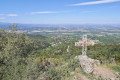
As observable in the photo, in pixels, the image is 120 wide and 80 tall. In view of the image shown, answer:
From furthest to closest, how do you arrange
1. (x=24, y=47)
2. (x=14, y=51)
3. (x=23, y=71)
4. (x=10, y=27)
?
(x=24, y=47), (x=10, y=27), (x=14, y=51), (x=23, y=71)

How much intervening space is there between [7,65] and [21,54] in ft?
6.43

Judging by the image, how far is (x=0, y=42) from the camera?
11945mm

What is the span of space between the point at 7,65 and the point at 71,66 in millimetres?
7705

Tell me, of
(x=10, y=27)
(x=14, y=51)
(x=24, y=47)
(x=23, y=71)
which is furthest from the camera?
(x=24, y=47)

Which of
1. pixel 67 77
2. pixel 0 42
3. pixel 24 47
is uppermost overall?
pixel 0 42

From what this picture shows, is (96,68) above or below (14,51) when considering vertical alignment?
below

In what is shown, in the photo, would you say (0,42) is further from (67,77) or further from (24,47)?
(67,77)

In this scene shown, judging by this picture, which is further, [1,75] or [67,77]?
[67,77]

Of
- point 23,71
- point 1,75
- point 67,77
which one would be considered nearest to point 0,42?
point 1,75

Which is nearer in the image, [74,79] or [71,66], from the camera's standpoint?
[74,79]

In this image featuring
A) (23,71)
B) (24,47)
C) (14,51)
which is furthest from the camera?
(24,47)

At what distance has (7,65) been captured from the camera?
11.6m

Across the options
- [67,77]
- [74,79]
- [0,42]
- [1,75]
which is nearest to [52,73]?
[67,77]

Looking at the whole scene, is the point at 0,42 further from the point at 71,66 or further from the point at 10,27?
the point at 71,66
